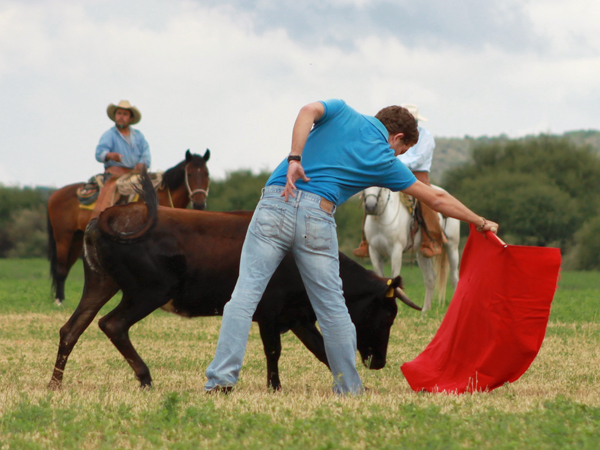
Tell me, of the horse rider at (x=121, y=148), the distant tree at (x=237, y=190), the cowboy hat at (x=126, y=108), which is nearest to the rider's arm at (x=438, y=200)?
the horse rider at (x=121, y=148)

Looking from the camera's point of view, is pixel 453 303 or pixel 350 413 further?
pixel 453 303

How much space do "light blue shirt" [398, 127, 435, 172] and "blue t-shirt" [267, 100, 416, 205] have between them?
245 inches

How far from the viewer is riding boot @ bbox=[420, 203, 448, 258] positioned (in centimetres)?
1206

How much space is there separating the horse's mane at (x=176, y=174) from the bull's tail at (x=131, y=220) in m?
6.23

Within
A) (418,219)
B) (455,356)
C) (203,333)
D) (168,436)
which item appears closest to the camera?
(168,436)

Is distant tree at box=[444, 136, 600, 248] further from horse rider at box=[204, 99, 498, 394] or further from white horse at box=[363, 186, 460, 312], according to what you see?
horse rider at box=[204, 99, 498, 394]

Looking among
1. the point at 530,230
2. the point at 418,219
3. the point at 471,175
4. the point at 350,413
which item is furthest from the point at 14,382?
the point at 471,175

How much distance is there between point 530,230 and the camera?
44.8 metres

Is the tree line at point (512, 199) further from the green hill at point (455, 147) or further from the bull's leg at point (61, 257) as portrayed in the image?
the green hill at point (455, 147)

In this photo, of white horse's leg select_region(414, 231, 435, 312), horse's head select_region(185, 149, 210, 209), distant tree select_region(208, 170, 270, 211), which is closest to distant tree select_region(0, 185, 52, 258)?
distant tree select_region(208, 170, 270, 211)

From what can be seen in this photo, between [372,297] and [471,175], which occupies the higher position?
[471,175]

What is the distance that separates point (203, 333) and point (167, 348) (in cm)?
123

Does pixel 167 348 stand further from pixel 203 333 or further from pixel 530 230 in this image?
pixel 530 230

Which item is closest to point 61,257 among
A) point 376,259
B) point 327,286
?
point 376,259
